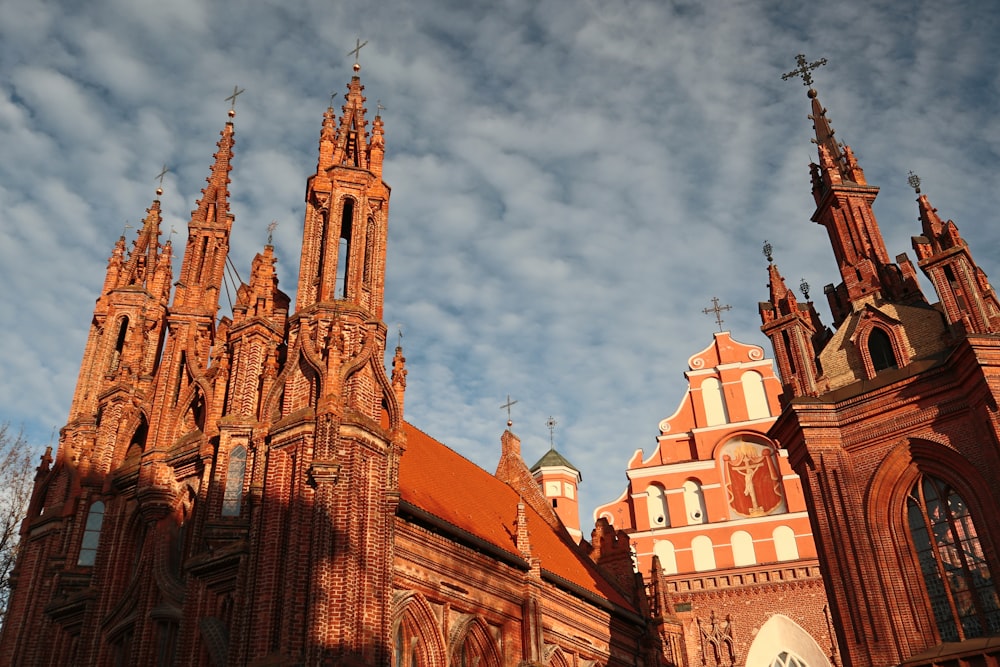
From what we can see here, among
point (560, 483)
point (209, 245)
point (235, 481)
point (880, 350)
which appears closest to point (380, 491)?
point (235, 481)

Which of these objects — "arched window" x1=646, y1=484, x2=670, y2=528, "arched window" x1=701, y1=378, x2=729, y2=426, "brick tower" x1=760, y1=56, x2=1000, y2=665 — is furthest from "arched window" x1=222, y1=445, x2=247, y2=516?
"arched window" x1=701, y1=378, x2=729, y2=426

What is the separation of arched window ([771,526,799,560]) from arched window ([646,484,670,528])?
12.1 ft

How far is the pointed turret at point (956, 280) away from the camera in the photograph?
20.8 metres

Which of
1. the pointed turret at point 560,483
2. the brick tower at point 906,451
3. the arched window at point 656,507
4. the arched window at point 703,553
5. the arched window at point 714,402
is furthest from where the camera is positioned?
the pointed turret at point 560,483

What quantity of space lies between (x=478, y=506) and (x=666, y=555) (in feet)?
32.3

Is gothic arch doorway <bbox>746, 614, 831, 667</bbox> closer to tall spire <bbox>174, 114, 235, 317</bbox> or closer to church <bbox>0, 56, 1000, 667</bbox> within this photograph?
church <bbox>0, 56, 1000, 667</bbox>

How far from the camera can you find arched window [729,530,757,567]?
29484 mm

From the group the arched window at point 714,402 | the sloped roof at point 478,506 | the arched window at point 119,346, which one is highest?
the arched window at point 714,402

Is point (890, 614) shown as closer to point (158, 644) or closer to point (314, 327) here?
point (314, 327)

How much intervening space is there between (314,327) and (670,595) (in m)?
16.8

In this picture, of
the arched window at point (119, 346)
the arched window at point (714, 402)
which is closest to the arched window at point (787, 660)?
the arched window at point (714, 402)

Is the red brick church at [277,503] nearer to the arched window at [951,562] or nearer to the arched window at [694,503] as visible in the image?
the arched window at [694,503]

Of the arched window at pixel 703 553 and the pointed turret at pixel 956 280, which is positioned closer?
the pointed turret at pixel 956 280

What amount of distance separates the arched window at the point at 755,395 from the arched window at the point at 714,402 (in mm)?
843
